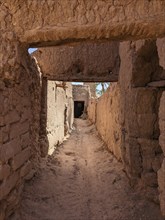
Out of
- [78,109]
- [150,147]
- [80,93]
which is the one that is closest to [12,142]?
[150,147]

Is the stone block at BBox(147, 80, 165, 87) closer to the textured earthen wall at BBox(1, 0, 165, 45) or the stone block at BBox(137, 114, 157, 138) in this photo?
the stone block at BBox(137, 114, 157, 138)

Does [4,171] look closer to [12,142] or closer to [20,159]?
[12,142]

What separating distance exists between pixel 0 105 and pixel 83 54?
3.16 meters

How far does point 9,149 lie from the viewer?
2.42 metres

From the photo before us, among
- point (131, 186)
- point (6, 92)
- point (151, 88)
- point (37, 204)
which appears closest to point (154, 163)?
point (131, 186)

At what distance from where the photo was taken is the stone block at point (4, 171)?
7.30ft

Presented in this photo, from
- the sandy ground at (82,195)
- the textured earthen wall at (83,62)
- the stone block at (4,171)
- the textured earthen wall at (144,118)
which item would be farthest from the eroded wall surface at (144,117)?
the stone block at (4,171)

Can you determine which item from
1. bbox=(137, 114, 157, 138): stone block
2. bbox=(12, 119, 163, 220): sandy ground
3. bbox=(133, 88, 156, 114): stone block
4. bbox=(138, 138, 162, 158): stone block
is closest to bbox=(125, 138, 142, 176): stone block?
bbox=(138, 138, 162, 158): stone block

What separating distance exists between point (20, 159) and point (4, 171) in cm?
51

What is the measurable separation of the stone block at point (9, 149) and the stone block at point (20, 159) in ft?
0.23

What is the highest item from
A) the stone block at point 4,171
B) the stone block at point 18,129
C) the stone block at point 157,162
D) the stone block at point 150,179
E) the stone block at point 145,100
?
the stone block at point 145,100

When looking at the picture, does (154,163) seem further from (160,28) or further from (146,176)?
(160,28)

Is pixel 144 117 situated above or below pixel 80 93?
below

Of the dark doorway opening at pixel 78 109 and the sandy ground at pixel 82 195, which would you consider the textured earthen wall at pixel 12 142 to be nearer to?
the sandy ground at pixel 82 195
